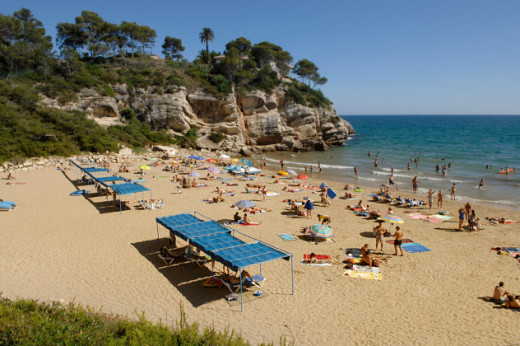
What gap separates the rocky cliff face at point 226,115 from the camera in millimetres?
42281

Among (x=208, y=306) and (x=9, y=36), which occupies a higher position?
(x=9, y=36)

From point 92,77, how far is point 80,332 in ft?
147

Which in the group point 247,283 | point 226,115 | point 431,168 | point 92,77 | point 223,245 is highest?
point 92,77

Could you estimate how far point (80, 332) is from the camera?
6.00 metres

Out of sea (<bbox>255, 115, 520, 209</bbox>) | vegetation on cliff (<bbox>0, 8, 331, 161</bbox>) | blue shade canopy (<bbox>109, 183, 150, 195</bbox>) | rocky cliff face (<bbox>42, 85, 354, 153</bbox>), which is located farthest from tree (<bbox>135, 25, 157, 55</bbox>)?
blue shade canopy (<bbox>109, 183, 150, 195</bbox>)

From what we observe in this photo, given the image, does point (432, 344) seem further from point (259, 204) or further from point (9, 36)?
point (9, 36)

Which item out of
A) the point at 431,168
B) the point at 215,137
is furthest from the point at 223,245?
the point at 215,137

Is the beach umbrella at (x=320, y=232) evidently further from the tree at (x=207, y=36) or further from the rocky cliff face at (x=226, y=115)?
the tree at (x=207, y=36)

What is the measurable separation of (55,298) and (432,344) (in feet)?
33.7

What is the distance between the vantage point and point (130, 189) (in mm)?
18250

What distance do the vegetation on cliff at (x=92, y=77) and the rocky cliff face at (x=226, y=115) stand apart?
3.81 feet

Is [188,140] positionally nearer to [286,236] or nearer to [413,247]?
[286,236]

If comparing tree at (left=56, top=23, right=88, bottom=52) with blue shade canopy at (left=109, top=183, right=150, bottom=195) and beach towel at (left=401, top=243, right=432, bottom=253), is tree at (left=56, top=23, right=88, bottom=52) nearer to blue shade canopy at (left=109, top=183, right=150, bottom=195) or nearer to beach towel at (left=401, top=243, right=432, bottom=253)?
blue shade canopy at (left=109, top=183, right=150, bottom=195)

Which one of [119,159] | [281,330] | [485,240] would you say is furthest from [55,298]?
[119,159]
